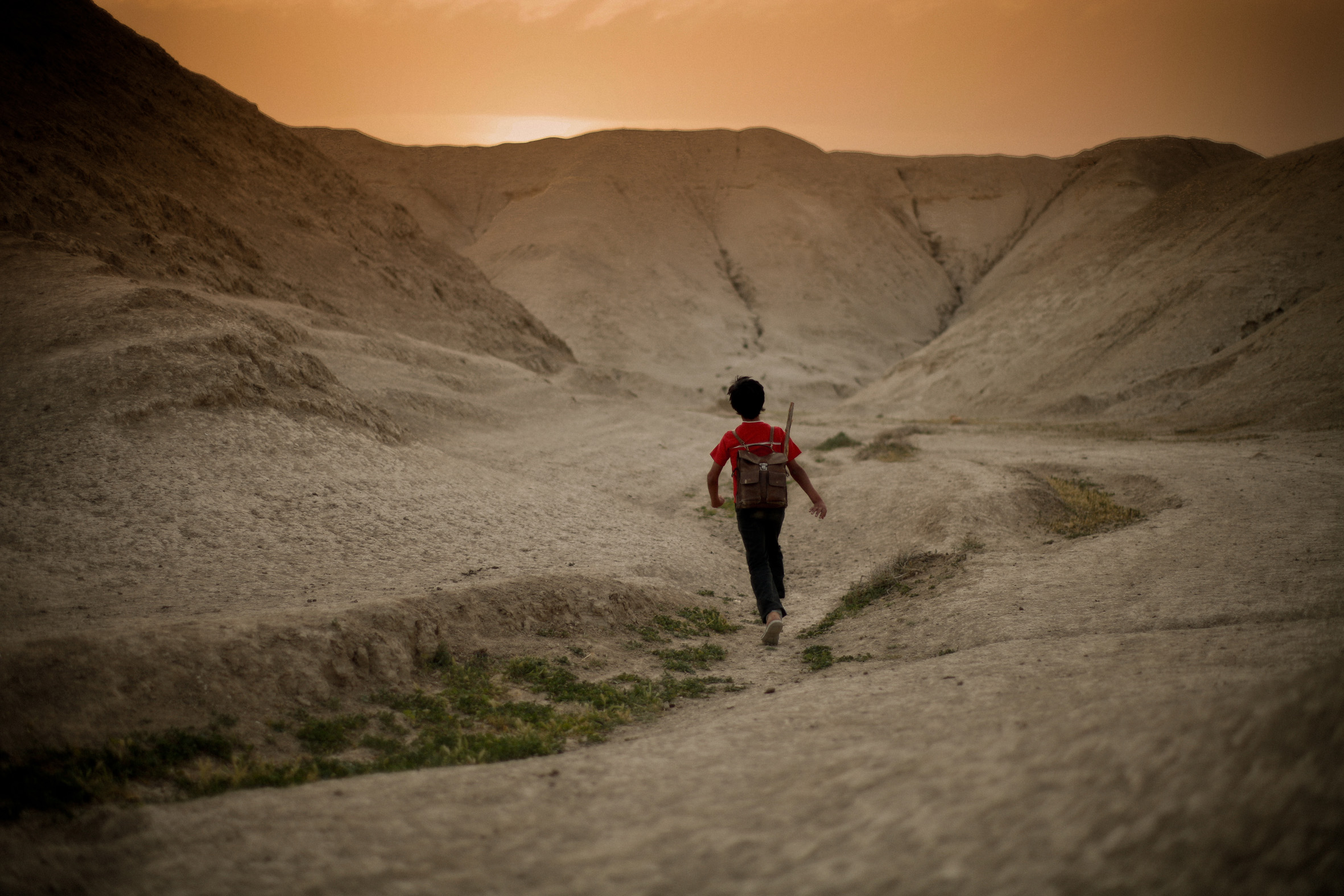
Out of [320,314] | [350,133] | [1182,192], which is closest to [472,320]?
[320,314]

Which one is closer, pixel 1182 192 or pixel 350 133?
pixel 1182 192

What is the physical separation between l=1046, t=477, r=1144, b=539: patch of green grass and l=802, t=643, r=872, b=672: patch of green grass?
14.5 ft

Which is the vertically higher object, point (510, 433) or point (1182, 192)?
point (1182, 192)

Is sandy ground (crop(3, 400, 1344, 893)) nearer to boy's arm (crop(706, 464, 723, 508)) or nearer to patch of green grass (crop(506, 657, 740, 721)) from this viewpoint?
patch of green grass (crop(506, 657, 740, 721))

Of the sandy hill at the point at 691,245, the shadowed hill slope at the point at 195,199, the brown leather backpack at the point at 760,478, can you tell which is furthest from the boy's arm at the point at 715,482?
the sandy hill at the point at 691,245

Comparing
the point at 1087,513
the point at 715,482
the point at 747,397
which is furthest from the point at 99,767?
the point at 1087,513

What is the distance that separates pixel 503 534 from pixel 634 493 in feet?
17.9

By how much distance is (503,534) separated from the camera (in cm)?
929

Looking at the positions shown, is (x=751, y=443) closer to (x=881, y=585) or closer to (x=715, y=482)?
(x=715, y=482)

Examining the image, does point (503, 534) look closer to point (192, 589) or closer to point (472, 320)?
point (192, 589)

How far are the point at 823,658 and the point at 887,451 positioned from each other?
37.5ft

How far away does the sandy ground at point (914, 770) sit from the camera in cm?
215

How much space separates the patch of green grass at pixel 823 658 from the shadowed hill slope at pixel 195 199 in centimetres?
1697

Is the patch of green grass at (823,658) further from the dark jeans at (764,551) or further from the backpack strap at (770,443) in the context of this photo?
the backpack strap at (770,443)
